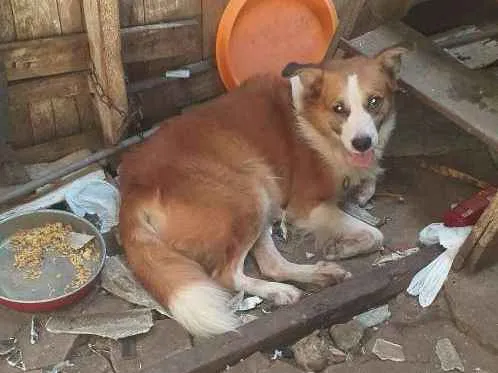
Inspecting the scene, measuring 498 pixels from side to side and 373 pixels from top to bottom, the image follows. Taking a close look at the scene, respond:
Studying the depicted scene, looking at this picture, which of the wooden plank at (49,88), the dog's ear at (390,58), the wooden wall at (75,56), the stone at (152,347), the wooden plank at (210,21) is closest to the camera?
the stone at (152,347)

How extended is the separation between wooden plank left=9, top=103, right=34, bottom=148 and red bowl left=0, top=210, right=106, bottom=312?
0.51m

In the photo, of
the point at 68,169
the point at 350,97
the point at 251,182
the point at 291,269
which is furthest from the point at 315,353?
the point at 68,169

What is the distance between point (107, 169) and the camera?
344 cm

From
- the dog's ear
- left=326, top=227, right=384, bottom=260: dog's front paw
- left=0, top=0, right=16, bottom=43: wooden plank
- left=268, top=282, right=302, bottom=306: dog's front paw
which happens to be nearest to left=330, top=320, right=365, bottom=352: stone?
left=268, top=282, right=302, bottom=306: dog's front paw

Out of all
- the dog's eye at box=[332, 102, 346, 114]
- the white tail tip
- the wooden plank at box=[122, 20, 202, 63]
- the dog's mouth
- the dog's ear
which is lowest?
the white tail tip

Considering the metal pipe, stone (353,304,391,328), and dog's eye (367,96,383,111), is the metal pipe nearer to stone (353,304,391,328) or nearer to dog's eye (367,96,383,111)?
dog's eye (367,96,383,111)

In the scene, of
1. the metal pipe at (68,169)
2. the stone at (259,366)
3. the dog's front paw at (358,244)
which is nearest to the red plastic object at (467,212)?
the dog's front paw at (358,244)

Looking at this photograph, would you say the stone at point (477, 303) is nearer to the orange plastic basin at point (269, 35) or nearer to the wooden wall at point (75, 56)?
the orange plastic basin at point (269, 35)

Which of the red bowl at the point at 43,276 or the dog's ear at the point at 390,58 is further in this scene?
the dog's ear at the point at 390,58

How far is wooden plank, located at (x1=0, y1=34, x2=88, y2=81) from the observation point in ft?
9.94

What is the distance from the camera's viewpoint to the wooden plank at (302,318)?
2.47 metres

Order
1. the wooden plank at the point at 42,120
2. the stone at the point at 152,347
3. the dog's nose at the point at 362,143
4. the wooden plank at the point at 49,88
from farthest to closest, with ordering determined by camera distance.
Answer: the wooden plank at the point at 42,120, the wooden plank at the point at 49,88, the dog's nose at the point at 362,143, the stone at the point at 152,347

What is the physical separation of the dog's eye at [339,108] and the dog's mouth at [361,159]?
0.69 ft

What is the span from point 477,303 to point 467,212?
43 centimetres
